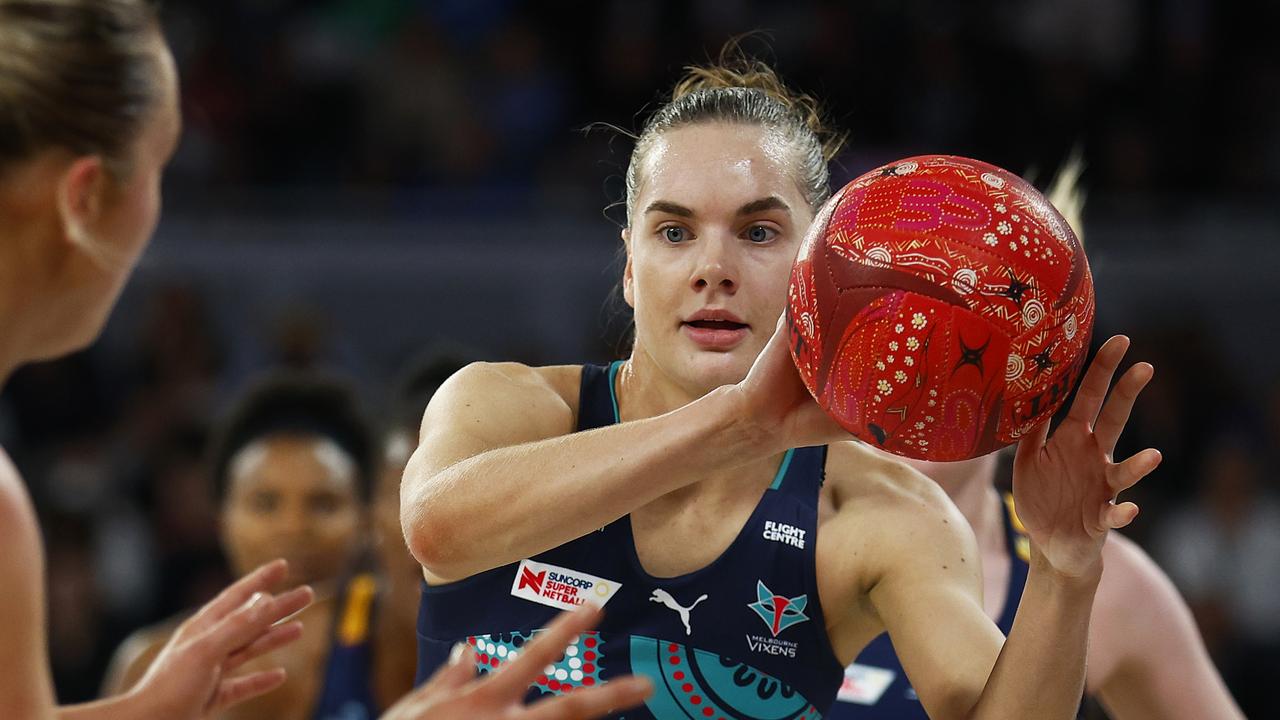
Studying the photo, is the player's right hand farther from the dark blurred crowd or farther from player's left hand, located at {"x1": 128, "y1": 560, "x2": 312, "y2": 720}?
the dark blurred crowd

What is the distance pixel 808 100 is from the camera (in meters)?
3.30

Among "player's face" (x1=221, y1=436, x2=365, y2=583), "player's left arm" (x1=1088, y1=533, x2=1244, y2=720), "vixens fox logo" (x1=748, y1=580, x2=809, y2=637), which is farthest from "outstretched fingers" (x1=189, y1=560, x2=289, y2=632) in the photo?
"player's face" (x1=221, y1=436, x2=365, y2=583)

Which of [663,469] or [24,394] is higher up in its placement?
[663,469]

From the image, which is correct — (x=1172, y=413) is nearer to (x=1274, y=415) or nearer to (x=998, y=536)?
(x=1274, y=415)

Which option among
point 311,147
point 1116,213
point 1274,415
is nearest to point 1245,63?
point 1116,213

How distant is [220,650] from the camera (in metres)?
2.54

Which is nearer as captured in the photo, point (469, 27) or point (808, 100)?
point (808, 100)

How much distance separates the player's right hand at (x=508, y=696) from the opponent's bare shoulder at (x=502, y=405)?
30.3 inches

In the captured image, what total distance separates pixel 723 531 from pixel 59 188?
4.62 ft

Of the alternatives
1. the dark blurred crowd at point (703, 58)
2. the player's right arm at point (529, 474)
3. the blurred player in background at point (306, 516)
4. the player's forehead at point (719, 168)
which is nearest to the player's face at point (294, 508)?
the blurred player in background at point (306, 516)

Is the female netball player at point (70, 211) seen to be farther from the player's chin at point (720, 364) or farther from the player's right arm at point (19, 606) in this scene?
the player's chin at point (720, 364)

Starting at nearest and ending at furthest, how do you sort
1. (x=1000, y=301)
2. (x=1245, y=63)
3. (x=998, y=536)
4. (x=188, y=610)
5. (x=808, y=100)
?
(x=1000, y=301) < (x=808, y=100) < (x=998, y=536) < (x=188, y=610) < (x=1245, y=63)

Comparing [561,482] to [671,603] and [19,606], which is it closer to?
[671,603]

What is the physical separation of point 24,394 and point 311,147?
208 cm
